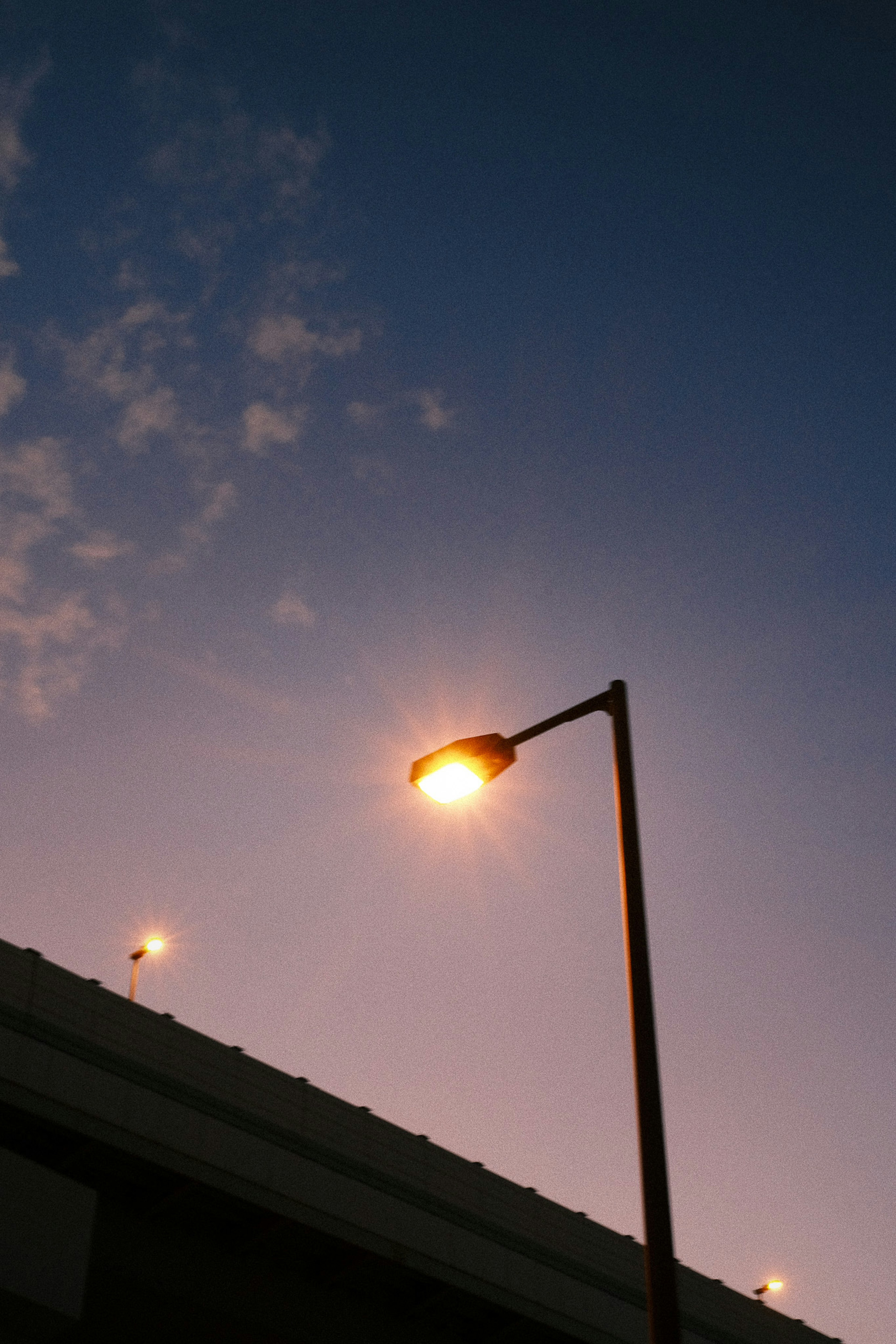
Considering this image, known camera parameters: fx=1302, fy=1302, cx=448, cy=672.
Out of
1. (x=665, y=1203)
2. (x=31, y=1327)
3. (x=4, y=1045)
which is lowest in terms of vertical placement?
(x=665, y=1203)

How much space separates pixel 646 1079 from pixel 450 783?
362 cm

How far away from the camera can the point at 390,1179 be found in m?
24.9

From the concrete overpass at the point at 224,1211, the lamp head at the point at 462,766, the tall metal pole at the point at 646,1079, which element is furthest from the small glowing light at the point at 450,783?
the concrete overpass at the point at 224,1211

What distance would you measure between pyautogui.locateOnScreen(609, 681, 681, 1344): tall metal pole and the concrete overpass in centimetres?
1300

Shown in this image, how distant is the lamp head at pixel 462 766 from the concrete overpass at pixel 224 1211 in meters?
11.2

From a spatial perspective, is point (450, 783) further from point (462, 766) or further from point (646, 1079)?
point (646, 1079)

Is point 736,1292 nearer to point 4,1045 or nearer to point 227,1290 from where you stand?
point 227,1290

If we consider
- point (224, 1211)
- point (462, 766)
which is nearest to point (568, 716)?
point (462, 766)

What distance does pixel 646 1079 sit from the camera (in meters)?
9.30

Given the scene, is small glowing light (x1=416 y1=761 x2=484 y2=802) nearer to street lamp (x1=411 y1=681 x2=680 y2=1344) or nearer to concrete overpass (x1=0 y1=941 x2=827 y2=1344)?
street lamp (x1=411 y1=681 x2=680 y2=1344)

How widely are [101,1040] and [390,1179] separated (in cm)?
690

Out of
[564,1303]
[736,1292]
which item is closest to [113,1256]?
[564,1303]

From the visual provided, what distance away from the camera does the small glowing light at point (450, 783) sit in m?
12.0

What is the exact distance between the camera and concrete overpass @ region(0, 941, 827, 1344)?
2014 centimetres
